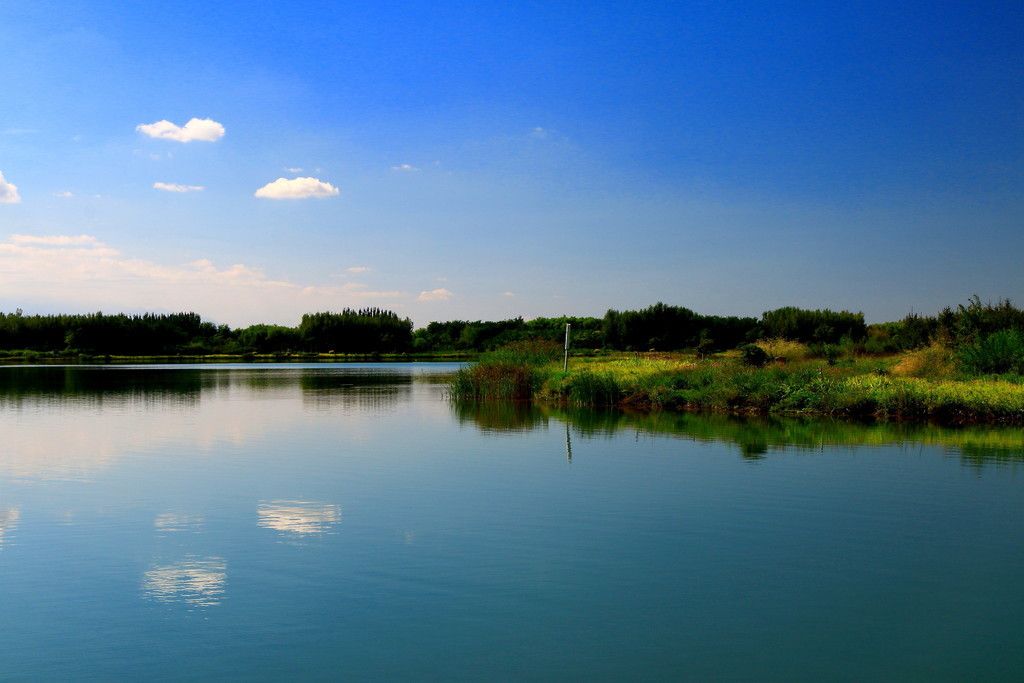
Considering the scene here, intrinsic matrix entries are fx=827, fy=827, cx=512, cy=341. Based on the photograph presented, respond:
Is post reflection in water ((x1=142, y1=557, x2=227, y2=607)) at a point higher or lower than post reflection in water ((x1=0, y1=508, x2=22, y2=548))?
lower

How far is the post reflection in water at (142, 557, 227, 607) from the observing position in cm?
630

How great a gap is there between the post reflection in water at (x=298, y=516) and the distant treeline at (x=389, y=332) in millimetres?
42192

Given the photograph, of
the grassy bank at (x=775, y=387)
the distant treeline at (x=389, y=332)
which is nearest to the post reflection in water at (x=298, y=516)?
the grassy bank at (x=775, y=387)

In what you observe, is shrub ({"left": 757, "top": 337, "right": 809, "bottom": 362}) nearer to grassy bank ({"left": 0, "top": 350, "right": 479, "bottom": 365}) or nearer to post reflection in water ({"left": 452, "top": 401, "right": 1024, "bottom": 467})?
post reflection in water ({"left": 452, "top": 401, "right": 1024, "bottom": 467})

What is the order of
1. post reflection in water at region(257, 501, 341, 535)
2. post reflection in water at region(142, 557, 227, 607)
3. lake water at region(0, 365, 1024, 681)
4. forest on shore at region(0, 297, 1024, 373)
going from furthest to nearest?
forest on shore at region(0, 297, 1024, 373)
post reflection in water at region(257, 501, 341, 535)
post reflection in water at region(142, 557, 227, 607)
lake water at region(0, 365, 1024, 681)

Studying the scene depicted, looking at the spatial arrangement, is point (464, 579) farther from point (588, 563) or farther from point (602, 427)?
point (602, 427)

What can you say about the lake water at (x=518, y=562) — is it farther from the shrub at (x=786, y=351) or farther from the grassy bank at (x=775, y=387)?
the shrub at (x=786, y=351)

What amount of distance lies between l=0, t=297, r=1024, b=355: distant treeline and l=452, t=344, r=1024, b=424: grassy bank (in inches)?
906

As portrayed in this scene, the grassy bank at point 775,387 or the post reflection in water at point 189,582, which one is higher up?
the grassy bank at point 775,387

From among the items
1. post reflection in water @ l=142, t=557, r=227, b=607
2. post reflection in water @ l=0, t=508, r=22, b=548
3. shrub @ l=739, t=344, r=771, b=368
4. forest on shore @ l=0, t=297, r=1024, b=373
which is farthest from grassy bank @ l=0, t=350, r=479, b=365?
post reflection in water @ l=142, t=557, r=227, b=607

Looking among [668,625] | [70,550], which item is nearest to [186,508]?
[70,550]

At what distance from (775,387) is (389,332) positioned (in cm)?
8068

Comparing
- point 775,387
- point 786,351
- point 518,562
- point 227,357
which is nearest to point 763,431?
point 775,387

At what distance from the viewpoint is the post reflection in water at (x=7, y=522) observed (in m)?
8.30
